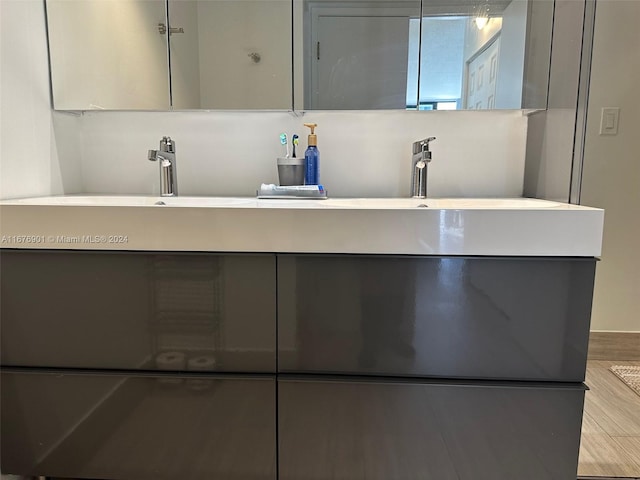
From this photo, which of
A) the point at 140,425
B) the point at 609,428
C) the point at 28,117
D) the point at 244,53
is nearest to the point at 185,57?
the point at 244,53

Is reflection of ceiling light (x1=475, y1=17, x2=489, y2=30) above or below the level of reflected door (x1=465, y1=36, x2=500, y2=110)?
above

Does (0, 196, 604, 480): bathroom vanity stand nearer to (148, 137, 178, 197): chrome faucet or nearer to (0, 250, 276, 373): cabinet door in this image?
(0, 250, 276, 373): cabinet door

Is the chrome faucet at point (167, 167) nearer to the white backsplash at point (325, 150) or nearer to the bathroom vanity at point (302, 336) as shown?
the white backsplash at point (325, 150)

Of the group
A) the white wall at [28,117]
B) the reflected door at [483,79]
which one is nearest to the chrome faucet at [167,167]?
the white wall at [28,117]

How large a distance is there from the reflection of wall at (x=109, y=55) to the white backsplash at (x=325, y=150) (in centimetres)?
11

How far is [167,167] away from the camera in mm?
1393

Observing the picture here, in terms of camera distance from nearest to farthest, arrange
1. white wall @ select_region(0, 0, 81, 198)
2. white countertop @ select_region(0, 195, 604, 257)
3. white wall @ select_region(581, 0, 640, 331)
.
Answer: white countertop @ select_region(0, 195, 604, 257)
white wall @ select_region(0, 0, 81, 198)
white wall @ select_region(581, 0, 640, 331)

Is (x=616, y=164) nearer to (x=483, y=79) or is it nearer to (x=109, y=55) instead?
(x=483, y=79)

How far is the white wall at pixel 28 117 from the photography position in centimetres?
116

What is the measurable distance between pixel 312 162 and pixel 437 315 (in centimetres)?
65

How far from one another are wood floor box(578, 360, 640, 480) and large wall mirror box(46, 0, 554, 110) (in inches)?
40.8

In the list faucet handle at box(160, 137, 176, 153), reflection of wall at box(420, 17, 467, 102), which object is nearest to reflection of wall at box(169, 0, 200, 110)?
faucet handle at box(160, 137, 176, 153)

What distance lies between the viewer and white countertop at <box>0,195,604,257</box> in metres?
0.93

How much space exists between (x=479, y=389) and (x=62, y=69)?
4.98 feet
